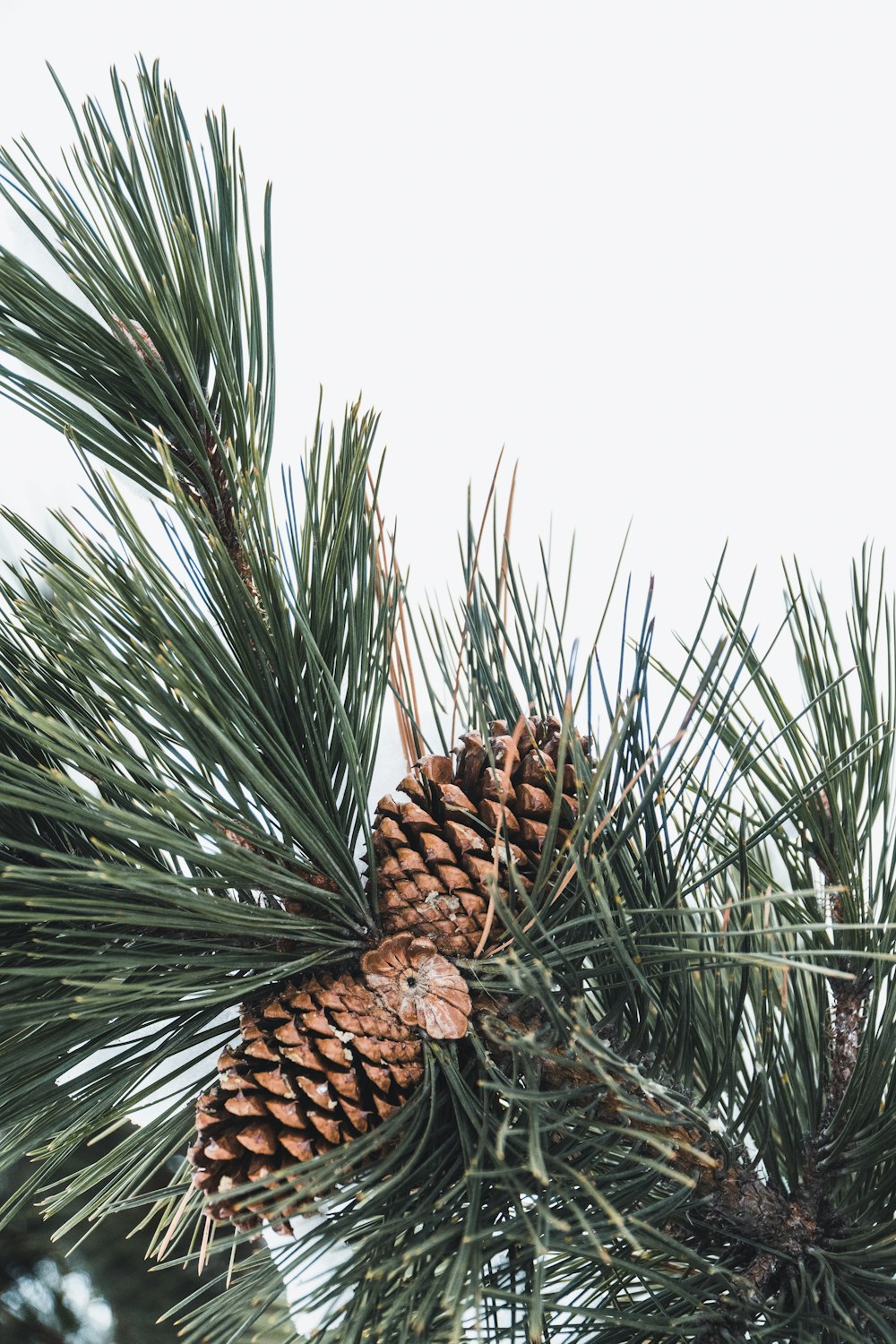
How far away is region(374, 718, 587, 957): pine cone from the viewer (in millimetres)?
200

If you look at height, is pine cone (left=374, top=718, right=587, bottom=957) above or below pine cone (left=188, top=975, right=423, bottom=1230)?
above

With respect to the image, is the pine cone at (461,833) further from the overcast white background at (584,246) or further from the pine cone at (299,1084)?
the overcast white background at (584,246)

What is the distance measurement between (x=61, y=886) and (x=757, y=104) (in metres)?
0.49

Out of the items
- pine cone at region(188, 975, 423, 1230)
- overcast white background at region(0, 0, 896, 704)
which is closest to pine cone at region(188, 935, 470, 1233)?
pine cone at region(188, 975, 423, 1230)

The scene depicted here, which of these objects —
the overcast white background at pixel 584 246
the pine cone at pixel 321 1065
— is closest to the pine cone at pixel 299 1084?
the pine cone at pixel 321 1065

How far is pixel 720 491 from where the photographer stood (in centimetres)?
53

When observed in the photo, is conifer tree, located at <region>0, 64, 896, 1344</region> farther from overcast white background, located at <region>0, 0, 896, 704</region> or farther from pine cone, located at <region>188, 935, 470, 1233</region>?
overcast white background, located at <region>0, 0, 896, 704</region>

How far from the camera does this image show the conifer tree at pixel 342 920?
0.58 ft

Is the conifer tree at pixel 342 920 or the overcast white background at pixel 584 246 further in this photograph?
the overcast white background at pixel 584 246

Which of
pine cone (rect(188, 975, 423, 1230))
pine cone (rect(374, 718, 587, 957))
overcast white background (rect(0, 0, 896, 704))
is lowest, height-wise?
pine cone (rect(188, 975, 423, 1230))

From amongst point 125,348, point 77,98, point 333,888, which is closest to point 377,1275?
point 333,888

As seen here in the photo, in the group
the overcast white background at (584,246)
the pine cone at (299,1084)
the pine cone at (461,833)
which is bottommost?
the pine cone at (299,1084)

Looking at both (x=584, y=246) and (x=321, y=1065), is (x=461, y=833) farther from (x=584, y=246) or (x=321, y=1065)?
(x=584, y=246)

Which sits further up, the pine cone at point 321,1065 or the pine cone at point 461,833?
the pine cone at point 461,833
